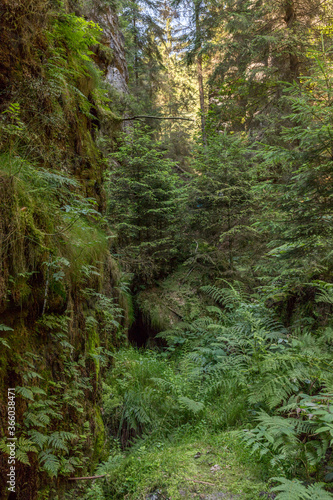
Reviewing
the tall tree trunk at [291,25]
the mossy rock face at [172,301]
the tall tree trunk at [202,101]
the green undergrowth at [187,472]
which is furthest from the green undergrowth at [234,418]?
the tall tree trunk at [202,101]

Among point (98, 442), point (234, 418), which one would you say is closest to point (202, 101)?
point (234, 418)

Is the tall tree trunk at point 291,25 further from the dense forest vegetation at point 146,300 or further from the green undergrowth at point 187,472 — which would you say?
the green undergrowth at point 187,472

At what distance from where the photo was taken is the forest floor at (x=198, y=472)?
2479mm

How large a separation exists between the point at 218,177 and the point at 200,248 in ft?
6.68

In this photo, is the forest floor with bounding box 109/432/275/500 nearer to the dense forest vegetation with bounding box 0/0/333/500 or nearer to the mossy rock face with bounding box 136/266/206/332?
the dense forest vegetation with bounding box 0/0/333/500

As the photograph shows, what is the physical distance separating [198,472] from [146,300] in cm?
496

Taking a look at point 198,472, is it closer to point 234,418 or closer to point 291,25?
point 234,418

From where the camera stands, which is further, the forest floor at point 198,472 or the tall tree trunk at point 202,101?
the tall tree trunk at point 202,101

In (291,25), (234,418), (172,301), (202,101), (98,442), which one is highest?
(202,101)

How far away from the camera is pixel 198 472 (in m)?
2.76

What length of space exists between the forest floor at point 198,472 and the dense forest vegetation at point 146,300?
0.06 feet

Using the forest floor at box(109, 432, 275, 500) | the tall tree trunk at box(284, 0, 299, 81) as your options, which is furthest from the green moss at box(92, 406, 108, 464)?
the tall tree trunk at box(284, 0, 299, 81)

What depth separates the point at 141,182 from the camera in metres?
7.56

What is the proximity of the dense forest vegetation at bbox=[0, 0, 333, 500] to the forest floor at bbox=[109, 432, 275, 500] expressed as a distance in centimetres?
2
